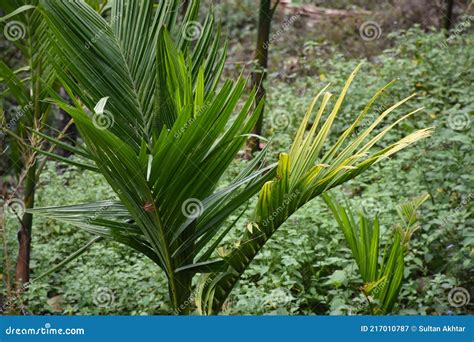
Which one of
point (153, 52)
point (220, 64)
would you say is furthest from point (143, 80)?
point (220, 64)

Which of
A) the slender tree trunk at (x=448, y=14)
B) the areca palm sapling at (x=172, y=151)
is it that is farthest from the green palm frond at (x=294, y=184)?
the slender tree trunk at (x=448, y=14)

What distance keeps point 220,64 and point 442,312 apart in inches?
70.9

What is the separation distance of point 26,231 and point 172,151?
4.81 ft

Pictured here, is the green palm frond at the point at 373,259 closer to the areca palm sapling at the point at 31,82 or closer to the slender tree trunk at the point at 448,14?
Answer: the areca palm sapling at the point at 31,82

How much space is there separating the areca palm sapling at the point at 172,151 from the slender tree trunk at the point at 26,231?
87 centimetres

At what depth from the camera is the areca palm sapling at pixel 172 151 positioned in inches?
90.3

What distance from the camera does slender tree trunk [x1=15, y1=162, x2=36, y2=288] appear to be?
11.0ft

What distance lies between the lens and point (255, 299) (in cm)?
357

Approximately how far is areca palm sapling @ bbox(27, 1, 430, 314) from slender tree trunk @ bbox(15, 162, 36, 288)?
87cm

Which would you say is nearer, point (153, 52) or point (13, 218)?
point (153, 52)

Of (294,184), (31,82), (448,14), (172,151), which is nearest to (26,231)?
(31,82)

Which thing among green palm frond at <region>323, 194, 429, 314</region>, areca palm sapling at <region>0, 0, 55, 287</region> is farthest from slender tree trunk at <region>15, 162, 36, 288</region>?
green palm frond at <region>323, 194, 429, 314</region>

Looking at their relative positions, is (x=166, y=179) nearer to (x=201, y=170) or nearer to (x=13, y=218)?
(x=201, y=170)

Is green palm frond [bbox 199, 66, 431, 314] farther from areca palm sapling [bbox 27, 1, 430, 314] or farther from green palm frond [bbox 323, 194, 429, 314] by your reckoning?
green palm frond [bbox 323, 194, 429, 314]
